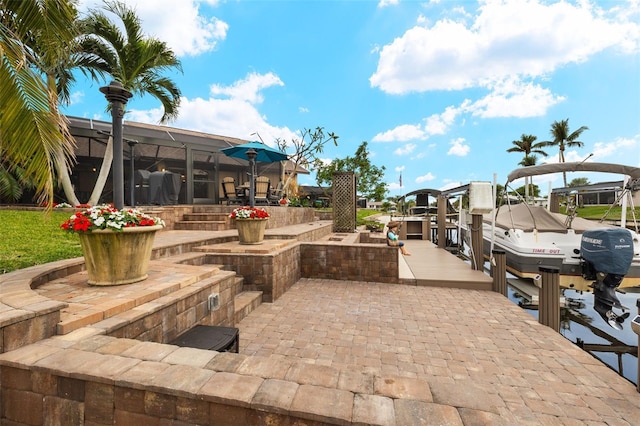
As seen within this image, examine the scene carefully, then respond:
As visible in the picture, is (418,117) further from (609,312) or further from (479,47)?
(609,312)

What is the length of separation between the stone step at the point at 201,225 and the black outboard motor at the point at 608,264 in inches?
327

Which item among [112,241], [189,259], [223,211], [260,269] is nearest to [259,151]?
[223,211]

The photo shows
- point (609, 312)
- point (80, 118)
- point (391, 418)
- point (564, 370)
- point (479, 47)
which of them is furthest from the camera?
point (80, 118)

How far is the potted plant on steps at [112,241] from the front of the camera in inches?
95.7

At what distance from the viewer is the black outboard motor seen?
4.63 meters

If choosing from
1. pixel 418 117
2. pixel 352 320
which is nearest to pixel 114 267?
pixel 352 320

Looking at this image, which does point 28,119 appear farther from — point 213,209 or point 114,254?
point 213,209

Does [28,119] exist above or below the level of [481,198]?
above

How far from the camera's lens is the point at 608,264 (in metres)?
4.77

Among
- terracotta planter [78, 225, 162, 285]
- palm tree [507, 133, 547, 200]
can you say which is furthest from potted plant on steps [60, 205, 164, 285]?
palm tree [507, 133, 547, 200]

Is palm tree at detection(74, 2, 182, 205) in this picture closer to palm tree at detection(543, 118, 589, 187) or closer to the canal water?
the canal water

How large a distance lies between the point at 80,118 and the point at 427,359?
15.3 m

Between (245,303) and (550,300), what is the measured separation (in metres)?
4.17

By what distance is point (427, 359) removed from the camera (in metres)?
A: 2.57
